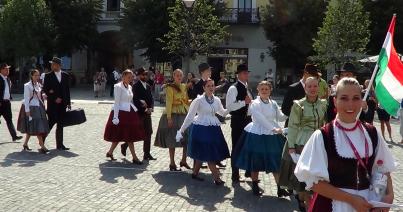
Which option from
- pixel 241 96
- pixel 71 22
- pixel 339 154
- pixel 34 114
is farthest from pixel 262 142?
pixel 71 22

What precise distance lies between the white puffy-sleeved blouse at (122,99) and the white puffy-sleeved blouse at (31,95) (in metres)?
2.41

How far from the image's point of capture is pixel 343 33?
30.4 m

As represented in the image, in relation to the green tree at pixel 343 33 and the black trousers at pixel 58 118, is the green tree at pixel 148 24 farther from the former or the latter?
the black trousers at pixel 58 118

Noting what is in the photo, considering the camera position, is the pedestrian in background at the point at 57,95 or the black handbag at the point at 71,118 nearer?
the pedestrian in background at the point at 57,95

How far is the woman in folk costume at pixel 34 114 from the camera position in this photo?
11.5 meters

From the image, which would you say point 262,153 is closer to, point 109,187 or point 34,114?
point 109,187

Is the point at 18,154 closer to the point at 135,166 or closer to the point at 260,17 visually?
the point at 135,166

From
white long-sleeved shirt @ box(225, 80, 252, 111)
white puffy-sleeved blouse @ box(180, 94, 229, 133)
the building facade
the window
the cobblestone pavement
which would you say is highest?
the window

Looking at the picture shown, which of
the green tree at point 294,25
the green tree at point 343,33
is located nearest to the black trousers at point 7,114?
the green tree at point 343,33

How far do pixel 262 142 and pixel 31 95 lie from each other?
6.05 meters

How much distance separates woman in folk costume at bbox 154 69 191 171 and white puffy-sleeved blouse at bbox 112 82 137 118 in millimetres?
943

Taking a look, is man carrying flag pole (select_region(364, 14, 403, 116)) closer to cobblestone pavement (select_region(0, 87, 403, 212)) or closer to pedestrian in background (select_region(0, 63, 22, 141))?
cobblestone pavement (select_region(0, 87, 403, 212))

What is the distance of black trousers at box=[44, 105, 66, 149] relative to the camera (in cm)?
1175

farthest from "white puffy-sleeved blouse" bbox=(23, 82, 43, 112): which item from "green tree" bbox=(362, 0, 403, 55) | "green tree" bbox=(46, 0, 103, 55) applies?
"green tree" bbox=(362, 0, 403, 55)
